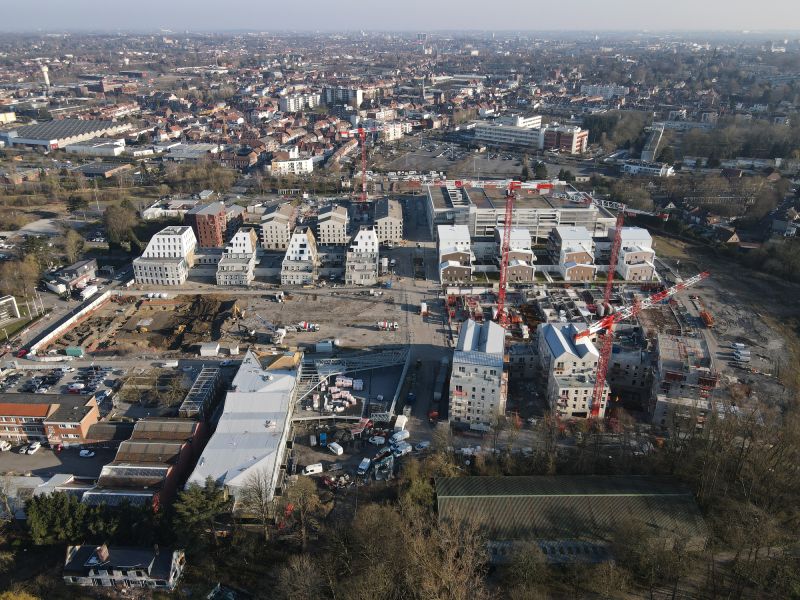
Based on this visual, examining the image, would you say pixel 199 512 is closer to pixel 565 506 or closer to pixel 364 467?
pixel 364 467

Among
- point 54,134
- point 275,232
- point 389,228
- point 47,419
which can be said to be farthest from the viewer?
point 54,134

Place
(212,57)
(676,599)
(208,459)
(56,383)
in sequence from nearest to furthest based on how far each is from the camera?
(676,599) < (208,459) < (56,383) < (212,57)

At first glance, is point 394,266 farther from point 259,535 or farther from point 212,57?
point 212,57

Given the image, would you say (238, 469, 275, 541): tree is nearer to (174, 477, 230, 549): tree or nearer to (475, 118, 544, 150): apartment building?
(174, 477, 230, 549): tree

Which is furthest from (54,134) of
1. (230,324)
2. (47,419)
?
(47,419)

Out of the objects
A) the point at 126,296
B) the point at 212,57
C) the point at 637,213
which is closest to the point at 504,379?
the point at 126,296

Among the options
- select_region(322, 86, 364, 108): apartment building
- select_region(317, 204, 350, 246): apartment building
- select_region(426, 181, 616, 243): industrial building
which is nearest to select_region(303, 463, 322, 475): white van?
select_region(317, 204, 350, 246): apartment building

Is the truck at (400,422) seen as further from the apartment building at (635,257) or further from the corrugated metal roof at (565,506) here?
the apartment building at (635,257)
